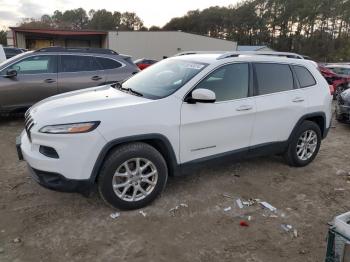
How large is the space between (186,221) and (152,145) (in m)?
0.90

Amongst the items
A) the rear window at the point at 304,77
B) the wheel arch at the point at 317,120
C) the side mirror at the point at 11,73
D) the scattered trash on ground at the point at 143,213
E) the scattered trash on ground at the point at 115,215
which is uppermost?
the rear window at the point at 304,77

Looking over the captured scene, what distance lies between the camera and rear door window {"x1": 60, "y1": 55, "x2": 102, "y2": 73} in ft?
24.7

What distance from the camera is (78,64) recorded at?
7660 millimetres

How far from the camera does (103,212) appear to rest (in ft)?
12.1

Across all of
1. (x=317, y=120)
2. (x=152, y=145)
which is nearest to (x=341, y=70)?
(x=317, y=120)

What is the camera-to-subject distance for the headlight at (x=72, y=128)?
130 inches

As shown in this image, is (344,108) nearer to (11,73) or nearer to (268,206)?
(268,206)

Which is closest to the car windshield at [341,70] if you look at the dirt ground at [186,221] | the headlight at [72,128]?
the dirt ground at [186,221]

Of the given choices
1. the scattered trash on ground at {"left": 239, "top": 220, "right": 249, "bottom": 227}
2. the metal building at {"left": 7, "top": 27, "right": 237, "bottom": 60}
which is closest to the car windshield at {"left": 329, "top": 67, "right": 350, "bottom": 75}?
the scattered trash on ground at {"left": 239, "top": 220, "right": 249, "bottom": 227}

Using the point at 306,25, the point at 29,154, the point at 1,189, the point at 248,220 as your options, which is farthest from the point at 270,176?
the point at 306,25

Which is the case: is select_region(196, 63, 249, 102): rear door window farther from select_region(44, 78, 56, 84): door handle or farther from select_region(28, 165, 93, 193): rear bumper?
select_region(44, 78, 56, 84): door handle

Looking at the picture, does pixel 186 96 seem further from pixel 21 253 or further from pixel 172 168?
pixel 21 253

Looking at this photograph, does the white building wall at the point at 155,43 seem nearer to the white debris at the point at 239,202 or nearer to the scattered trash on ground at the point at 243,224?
the white debris at the point at 239,202

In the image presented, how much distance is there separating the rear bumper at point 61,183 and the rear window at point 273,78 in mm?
2541
